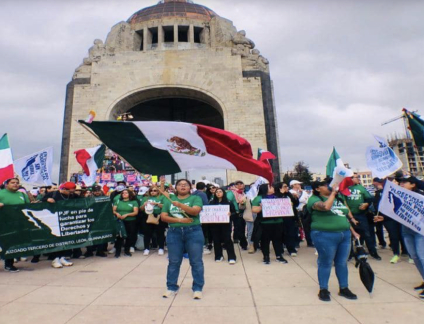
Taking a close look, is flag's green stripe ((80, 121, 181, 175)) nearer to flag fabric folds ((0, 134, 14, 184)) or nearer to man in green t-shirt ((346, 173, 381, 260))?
flag fabric folds ((0, 134, 14, 184))

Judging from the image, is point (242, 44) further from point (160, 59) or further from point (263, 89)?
point (160, 59)

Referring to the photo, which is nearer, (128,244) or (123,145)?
(123,145)

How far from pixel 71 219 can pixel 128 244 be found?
165cm

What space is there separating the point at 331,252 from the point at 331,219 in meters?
0.46

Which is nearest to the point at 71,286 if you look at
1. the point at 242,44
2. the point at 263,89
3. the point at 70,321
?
the point at 70,321

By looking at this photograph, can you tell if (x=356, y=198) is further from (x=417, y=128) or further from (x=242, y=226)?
(x=242, y=226)

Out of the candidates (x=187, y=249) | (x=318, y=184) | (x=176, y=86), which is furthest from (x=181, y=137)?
(x=176, y=86)

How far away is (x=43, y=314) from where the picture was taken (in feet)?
11.5

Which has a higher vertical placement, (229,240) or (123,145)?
(123,145)

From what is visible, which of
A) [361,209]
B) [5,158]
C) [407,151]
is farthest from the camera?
[407,151]

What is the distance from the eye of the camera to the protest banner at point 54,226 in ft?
19.5

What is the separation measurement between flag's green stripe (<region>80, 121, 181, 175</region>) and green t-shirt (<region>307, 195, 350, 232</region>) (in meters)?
2.27

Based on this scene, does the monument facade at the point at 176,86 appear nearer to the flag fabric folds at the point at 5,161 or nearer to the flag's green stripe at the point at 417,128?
the flag's green stripe at the point at 417,128

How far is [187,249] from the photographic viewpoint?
415cm
